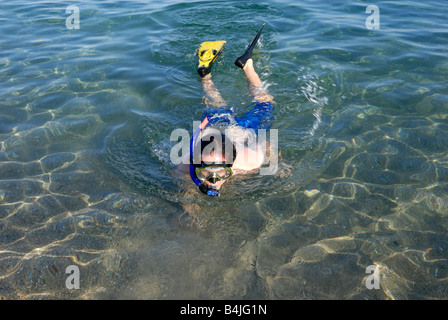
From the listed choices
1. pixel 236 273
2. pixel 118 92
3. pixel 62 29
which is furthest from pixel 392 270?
pixel 62 29

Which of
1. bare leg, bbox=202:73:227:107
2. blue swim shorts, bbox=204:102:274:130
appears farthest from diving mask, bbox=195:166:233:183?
bare leg, bbox=202:73:227:107

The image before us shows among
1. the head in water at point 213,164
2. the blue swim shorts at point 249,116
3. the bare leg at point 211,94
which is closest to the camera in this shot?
the head in water at point 213,164

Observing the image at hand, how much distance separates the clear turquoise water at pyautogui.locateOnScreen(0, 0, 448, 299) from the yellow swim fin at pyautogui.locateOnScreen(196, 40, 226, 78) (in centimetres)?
28

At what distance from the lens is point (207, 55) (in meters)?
5.89

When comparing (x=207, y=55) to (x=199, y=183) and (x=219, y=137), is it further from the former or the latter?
(x=199, y=183)

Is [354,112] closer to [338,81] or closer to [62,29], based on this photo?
[338,81]

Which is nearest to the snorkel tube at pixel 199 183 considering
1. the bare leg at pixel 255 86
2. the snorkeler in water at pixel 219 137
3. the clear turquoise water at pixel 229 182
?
the snorkeler in water at pixel 219 137

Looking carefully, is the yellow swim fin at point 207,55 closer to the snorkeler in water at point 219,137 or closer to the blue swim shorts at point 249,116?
the snorkeler in water at point 219,137

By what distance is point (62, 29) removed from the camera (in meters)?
8.25

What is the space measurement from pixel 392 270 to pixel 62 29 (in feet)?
29.8

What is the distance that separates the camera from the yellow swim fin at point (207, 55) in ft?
18.5

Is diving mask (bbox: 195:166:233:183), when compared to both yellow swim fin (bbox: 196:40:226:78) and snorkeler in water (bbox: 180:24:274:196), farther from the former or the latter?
yellow swim fin (bbox: 196:40:226:78)

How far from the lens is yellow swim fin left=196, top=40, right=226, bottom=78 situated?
18.5 feet

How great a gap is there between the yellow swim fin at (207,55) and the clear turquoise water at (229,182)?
0.92ft
